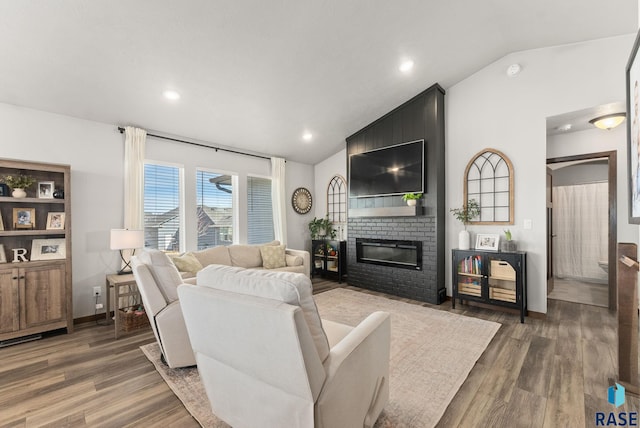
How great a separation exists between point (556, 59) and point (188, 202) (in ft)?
17.9

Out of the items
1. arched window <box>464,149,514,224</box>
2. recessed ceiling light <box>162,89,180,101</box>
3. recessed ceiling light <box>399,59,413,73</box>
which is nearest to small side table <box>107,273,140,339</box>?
recessed ceiling light <box>162,89,180,101</box>

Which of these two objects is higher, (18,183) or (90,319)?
(18,183)

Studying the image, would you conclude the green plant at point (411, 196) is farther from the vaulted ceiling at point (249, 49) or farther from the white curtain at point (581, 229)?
the white curtain at point (581, 229)

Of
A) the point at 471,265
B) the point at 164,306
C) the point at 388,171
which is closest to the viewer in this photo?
the point at 164,306

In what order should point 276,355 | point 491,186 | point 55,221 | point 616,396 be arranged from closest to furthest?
point 276,355
point 616,396
point 55,221
point 491,186

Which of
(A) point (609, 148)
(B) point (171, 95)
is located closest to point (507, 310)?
(A) point (609, 148)

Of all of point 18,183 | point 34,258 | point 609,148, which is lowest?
point 34,258

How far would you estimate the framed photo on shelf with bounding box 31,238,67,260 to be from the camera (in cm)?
316

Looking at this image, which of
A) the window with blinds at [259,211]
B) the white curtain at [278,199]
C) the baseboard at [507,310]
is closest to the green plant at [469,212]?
the baseboard at [507,310]

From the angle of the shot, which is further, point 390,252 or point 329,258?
point 329,258

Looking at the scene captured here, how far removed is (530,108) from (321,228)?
4115 millimetres

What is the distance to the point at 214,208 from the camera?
A: 16.4ft

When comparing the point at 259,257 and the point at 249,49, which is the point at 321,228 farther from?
the point at 249,49

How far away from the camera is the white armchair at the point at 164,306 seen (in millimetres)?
2326
